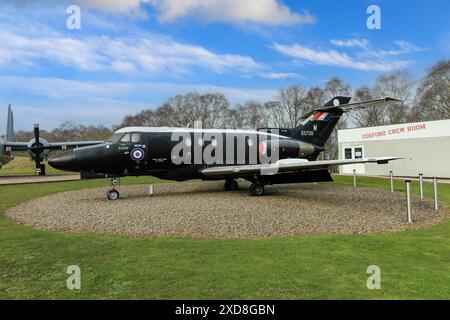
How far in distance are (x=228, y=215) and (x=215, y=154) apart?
5.30 meters

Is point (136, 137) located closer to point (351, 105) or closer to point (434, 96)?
point (351, 105)

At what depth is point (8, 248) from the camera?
6137 mm

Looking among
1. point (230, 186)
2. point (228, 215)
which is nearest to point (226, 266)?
point (228, 215)

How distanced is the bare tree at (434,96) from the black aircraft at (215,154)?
118ft

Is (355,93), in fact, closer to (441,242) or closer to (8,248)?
(441,242)

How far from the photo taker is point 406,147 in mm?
26484

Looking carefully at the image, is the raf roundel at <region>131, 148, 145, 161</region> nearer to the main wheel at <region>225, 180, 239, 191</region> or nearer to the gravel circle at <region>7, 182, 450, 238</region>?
the gravel circle at <region>7, 182, 450, 238</region>

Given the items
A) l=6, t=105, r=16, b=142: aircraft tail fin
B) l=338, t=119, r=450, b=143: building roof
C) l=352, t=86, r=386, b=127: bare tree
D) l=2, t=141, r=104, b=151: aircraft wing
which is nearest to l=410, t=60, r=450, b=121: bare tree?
l=352, t=86, r=386, b=127: bare tree

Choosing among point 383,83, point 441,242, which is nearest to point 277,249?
point 441,242

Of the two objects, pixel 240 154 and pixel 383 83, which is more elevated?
pixel 383 83

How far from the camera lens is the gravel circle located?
7633 mm

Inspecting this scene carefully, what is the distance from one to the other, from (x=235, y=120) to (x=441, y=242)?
167 feet

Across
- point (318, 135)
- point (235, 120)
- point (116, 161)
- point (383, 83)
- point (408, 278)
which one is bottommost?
point (408, 278)

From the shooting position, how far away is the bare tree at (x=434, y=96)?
44094 millimetres
